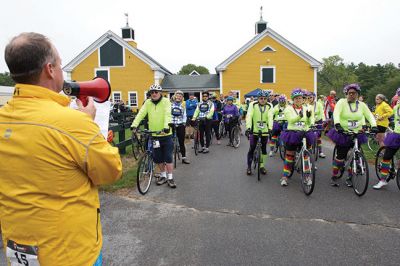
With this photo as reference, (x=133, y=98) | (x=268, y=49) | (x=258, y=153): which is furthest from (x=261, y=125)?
(x=133, y=98)

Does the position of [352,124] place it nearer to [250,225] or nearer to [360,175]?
[360,175]

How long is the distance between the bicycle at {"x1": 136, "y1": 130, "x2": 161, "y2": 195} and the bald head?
15.4ft

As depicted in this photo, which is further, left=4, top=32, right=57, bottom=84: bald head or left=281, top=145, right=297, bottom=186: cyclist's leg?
left=281, top=145, right=297, bottom=186: cyclist's leg

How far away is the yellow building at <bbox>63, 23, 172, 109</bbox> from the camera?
34.3 meters

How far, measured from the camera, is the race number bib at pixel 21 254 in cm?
167

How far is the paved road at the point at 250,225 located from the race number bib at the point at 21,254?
6.79ft

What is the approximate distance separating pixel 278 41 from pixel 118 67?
17519 millimetres

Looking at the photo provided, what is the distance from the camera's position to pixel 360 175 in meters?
6.20

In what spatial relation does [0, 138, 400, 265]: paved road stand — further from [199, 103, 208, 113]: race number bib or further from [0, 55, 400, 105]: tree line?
[0, 55, 400, 105]: tree line

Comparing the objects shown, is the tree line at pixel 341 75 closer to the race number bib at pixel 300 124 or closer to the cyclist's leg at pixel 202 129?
the cyclist's leg at pixel 202 129

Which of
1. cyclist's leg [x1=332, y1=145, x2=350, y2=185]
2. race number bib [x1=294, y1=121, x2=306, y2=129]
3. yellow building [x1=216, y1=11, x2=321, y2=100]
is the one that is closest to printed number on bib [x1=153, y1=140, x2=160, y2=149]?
race number bib [x1=294, y1=121, x2=306, y2=129]

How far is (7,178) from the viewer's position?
1643 millimetres

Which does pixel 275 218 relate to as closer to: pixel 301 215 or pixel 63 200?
pixel 301 215

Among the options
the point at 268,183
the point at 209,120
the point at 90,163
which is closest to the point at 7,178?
the point at 90,163
